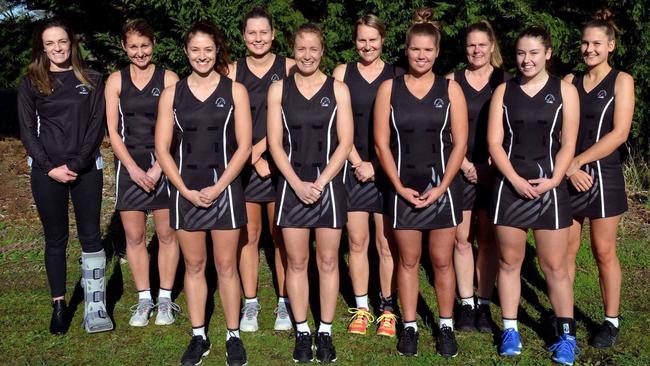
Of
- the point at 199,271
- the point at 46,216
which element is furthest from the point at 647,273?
the point at 46,216

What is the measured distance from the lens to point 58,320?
4949 millimetres

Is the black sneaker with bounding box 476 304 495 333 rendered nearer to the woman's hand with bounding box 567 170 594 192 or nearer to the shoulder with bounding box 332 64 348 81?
Answer: the woman's hand with bounding box 567 170 594 192

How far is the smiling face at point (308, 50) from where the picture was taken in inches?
163

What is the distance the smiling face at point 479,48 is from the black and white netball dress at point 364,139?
525mm

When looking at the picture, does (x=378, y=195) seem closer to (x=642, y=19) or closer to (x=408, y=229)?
(x=408, y=229)

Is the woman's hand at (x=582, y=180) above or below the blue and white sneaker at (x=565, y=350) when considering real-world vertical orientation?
above

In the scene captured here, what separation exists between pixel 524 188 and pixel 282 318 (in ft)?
6.66

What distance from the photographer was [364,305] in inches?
198

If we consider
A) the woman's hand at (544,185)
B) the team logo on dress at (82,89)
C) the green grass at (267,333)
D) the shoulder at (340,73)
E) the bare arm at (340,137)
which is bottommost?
the green grass at (267,333)

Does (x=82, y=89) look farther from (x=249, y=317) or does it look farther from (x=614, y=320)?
(x=614, y=320)

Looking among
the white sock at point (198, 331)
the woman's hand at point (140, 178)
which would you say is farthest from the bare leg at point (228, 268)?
the woman's hand at point (140, 178)

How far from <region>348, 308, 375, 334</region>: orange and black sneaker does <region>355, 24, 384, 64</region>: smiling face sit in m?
Answer: 1.82

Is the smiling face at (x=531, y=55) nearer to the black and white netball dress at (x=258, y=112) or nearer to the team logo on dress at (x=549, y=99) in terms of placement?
the team logo on dress at (x=549, y=99)

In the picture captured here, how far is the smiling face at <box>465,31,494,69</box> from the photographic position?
4602 mm
